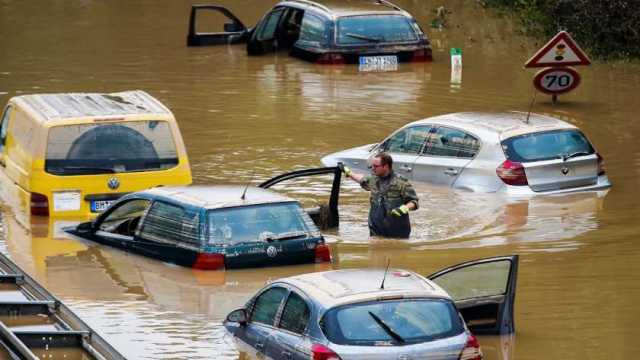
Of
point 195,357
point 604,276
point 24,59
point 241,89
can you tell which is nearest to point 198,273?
point 195,357

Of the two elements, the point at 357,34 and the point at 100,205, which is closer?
the point at 100,205

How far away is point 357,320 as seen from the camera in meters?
12.5

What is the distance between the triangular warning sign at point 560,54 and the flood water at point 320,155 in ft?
4.43

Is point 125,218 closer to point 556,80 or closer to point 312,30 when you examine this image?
point 556,80

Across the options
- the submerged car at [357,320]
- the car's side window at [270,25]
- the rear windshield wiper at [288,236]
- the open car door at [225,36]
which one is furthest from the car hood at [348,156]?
the open car door at [225,36]

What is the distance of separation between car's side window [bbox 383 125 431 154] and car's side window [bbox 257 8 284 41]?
13038mm

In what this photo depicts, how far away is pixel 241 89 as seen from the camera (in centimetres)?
3272

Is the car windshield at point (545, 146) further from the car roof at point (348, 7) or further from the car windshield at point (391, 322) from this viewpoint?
the car roof at point (348, 7)

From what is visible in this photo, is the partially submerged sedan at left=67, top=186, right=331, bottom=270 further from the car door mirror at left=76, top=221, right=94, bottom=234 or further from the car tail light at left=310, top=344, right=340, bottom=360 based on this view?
the car tail light at left=310, top=344, right=340, bottom=360

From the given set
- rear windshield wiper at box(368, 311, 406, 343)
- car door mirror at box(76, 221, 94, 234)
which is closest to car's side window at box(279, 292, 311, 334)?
rear windshield wiper at box(368, 311, 406, 343)

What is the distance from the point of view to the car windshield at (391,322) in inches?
487

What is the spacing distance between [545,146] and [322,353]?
10346mm

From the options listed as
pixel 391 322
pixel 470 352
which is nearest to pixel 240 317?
pixel 391 322

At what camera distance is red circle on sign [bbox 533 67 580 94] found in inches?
1129
